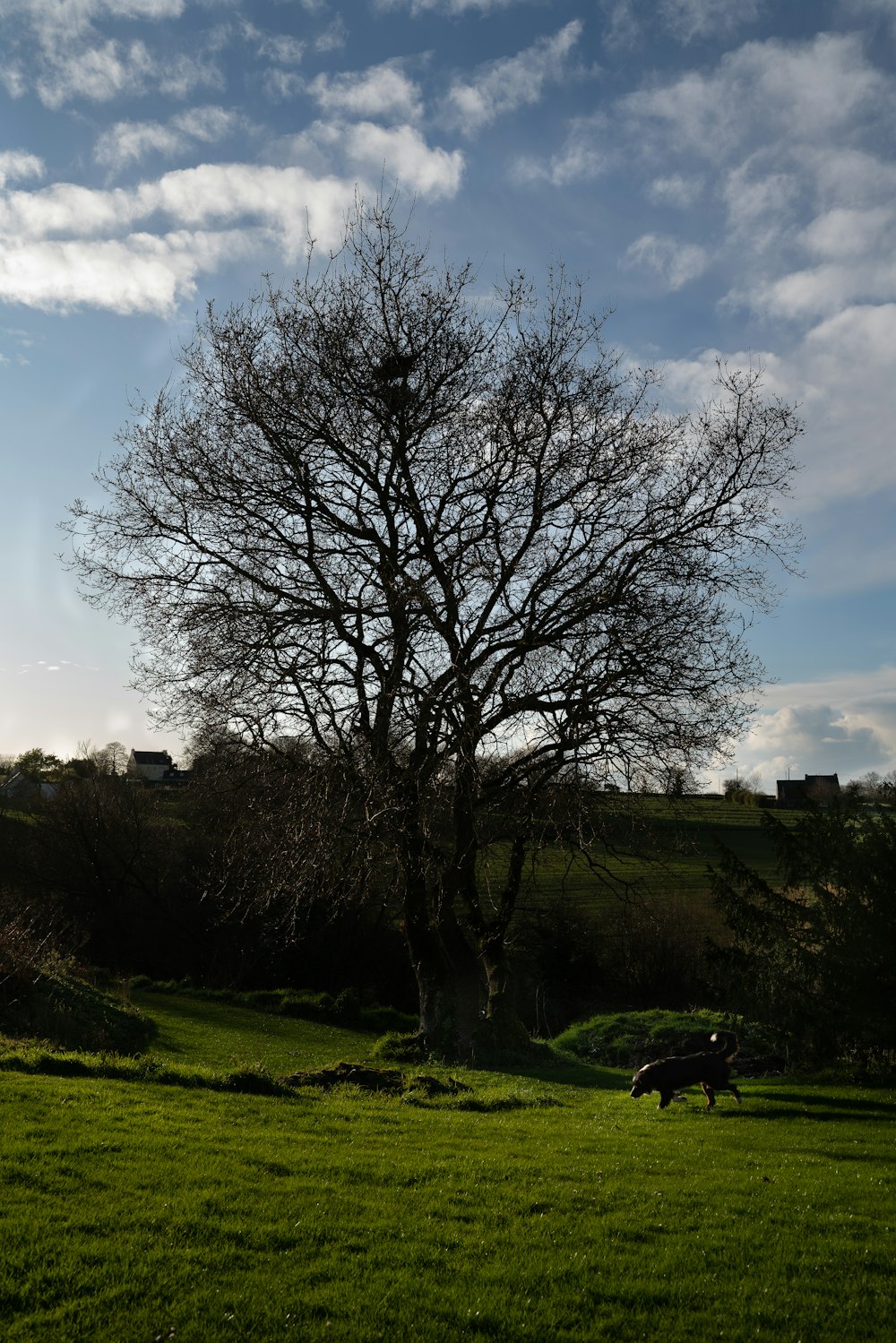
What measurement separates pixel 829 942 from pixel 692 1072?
497cm

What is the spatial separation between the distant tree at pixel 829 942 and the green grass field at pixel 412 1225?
4334mm

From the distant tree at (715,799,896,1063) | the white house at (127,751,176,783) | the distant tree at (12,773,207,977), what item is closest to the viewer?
the distant tree at (715,799,896,1063)

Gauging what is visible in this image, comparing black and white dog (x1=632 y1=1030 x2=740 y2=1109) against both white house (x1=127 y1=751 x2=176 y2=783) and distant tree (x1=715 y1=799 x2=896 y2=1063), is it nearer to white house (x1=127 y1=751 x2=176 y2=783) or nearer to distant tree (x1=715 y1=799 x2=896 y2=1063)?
distant tree (x1=715 y1=799 x2=896 y2=1063)

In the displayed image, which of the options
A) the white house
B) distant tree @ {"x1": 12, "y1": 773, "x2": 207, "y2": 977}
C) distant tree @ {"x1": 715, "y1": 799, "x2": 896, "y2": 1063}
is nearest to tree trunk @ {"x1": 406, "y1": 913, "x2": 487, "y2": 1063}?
distant tree @ {"x1": 715, "y1": 799, "x2": 896, "y2": 1063}

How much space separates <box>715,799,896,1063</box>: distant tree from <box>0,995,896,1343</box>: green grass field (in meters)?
4.33

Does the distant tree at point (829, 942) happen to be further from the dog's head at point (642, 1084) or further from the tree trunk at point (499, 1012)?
the dog's head at point (642, 1084)

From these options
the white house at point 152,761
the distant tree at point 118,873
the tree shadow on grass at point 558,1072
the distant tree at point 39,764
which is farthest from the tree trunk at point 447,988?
the white house at point 152,761

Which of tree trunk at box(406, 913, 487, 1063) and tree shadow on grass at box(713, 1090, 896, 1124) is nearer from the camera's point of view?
tree shadow on grass at box(713, 1090, 896, 1124)

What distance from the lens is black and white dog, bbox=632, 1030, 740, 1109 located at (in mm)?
12102

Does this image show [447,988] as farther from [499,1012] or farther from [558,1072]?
[558,1072]

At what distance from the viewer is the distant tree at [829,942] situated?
48.8ft

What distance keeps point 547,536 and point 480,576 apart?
161 inches

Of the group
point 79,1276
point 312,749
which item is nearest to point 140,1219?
point 79,1276

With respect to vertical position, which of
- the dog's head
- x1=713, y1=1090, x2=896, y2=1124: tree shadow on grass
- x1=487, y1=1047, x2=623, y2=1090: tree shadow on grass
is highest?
the dog's head
